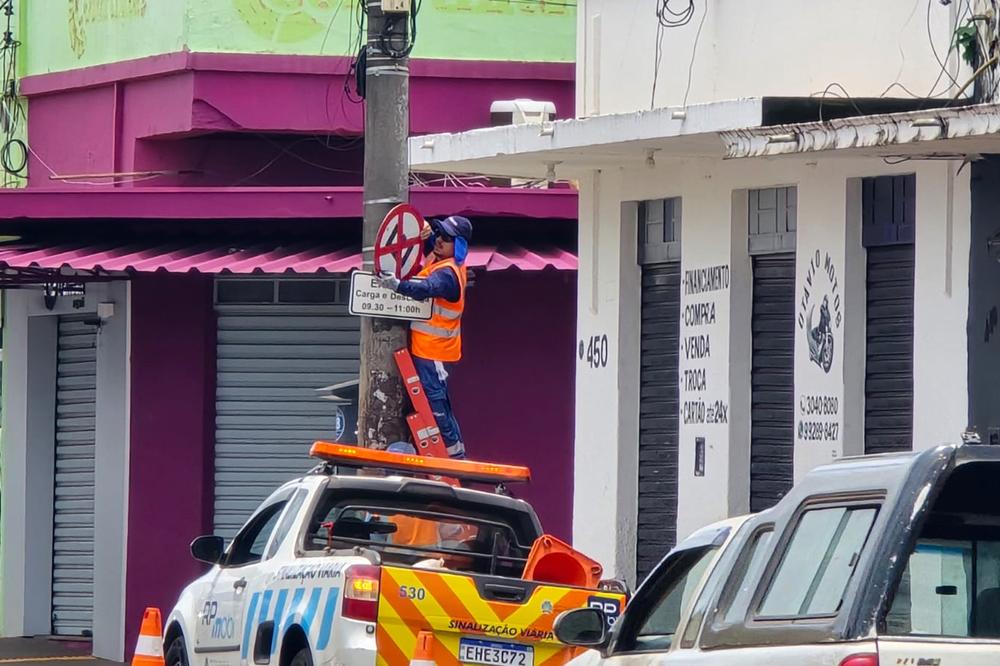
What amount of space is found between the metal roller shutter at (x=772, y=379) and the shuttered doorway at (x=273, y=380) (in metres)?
5.10

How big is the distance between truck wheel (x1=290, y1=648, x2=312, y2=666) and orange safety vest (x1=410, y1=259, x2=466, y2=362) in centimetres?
350

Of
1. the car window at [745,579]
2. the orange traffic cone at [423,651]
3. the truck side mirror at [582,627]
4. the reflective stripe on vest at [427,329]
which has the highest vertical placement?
the reflective stripe on vest at [427,329]

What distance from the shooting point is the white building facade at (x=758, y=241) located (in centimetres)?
1223

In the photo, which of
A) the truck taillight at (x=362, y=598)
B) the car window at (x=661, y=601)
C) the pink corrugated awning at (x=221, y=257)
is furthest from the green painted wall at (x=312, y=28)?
the car window at (x=661, y=601)

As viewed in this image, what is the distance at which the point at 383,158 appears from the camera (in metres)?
13.4

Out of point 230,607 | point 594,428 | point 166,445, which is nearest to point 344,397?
point 594,428

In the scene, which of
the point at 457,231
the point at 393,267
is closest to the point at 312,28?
the point at 457,231

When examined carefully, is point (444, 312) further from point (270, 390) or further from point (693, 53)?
point (270, 390)

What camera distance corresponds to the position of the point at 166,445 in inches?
725

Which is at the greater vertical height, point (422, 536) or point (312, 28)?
point (312, 28)

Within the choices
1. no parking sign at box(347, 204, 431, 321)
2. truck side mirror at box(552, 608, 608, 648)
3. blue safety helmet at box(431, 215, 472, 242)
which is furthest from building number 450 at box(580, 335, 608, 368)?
truck side mirror at box(552, 608, 608, 648)

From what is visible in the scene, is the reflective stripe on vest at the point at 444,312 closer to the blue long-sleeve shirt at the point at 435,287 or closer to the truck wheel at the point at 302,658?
the blue long-sleeve shirt at the point at 435,287

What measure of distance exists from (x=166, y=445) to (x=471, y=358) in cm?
269

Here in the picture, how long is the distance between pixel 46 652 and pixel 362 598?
9036 millimetres
